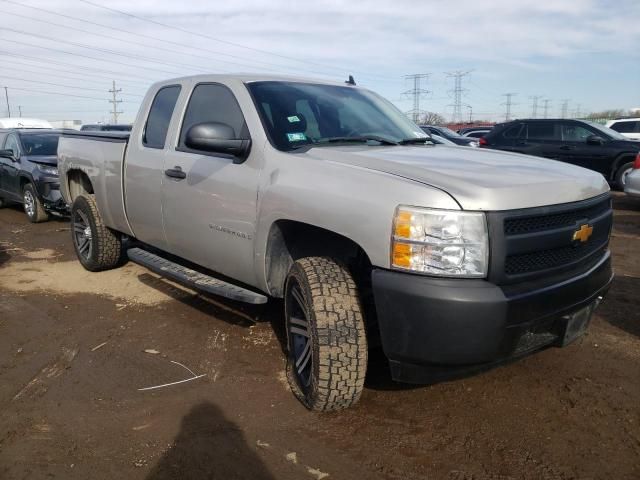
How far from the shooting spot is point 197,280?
3.91m

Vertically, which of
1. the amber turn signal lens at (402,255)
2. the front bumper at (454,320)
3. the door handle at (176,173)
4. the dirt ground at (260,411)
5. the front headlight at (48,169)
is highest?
the door handle at (176,173)

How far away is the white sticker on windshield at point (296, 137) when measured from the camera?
3.43 meters

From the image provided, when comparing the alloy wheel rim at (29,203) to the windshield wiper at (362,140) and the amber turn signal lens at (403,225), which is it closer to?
the windshield wiper at (362,140)

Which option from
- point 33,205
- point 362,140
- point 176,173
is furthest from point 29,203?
point 362,140

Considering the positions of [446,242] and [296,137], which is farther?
[296,137]

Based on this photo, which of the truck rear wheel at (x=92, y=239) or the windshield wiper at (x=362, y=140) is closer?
the windshield wiper at (x=362, y=140)

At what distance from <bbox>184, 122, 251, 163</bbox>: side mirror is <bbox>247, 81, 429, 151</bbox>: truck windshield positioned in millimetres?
205

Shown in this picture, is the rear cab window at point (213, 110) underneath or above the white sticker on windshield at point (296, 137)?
above

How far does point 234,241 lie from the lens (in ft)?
11.7

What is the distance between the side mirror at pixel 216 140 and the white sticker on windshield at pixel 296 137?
0.86 ft

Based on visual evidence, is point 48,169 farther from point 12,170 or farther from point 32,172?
point 12,170

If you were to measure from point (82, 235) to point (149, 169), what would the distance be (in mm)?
2237

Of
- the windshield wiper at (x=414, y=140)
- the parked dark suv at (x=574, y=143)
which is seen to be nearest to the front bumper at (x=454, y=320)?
the windshield wiper at (x=414, y=140)

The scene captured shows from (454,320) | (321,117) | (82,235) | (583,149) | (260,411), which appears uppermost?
(321,117)
